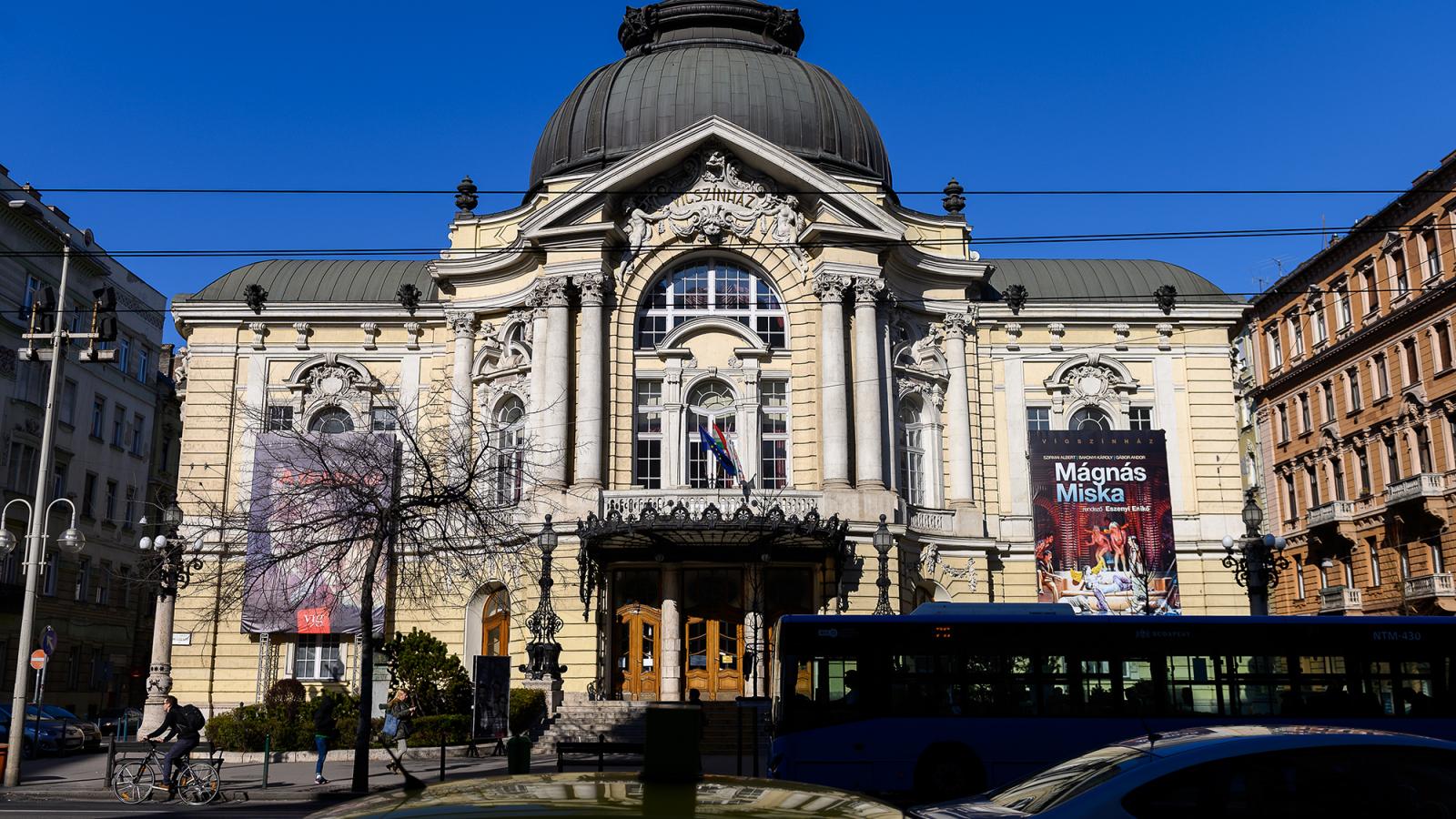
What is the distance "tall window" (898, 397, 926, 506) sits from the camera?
39844 millimetres

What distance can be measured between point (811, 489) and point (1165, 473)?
11.3m

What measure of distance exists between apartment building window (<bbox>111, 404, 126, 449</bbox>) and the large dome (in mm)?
26206

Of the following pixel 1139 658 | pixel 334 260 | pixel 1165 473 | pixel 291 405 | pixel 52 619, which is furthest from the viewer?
pixel 52 619

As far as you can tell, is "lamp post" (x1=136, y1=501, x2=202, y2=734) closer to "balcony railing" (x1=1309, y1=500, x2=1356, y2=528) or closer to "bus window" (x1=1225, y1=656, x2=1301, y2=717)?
"bus window" (x1=1225, y1=656, x2=1301, y2=717)

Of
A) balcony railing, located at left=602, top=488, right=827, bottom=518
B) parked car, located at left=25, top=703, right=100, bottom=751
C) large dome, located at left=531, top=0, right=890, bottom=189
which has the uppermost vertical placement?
large dome, located at left=531, top=0, right=890, bottom=189

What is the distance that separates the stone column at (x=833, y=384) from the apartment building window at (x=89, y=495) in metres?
34.5

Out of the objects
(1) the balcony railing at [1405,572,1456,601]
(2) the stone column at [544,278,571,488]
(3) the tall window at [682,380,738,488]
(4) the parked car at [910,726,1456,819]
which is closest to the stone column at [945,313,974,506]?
(3) the tall window at [682,380,738,488]

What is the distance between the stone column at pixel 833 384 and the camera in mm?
36562

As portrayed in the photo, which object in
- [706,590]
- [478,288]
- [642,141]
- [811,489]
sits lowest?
[706,590]

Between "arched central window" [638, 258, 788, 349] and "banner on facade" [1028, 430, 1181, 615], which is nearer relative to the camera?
"arched central window" [638, 258, 788, 349]

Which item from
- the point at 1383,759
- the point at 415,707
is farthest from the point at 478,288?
the point at 1383,759

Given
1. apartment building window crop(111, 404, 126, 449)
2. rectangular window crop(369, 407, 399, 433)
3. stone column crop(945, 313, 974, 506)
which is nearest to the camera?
stone column crop(945, 313, 974, 506)

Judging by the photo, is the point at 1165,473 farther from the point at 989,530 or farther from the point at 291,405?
the point at 291,405

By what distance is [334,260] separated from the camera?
4506 centimetres
